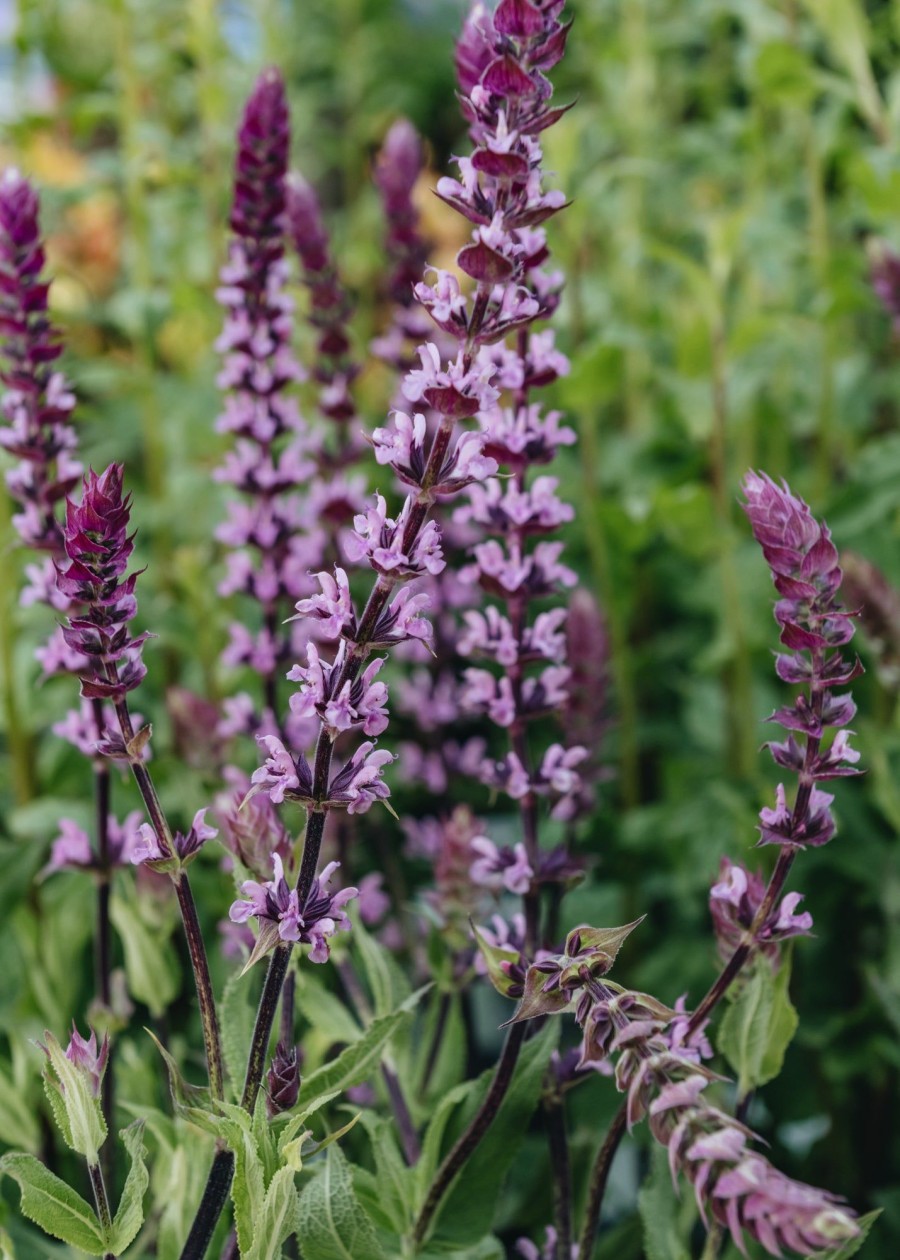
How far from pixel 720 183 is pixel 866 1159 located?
5.73ft

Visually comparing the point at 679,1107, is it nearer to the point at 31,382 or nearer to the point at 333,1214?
the point at 333,1214

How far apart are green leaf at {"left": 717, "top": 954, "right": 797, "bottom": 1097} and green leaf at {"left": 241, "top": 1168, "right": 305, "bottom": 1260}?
0.27m

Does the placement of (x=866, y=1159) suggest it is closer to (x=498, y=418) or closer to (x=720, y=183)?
(x=498, y=418)

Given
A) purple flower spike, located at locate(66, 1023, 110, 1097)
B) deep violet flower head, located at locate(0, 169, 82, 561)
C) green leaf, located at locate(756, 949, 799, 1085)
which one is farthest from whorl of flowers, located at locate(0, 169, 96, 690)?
green leaf, located at locate(756, 949, 799, 1085)

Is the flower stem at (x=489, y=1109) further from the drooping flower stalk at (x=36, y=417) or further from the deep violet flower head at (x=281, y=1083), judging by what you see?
the drooping flower stalk at (x=36, y=417)

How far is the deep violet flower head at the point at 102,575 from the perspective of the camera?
1.87ft

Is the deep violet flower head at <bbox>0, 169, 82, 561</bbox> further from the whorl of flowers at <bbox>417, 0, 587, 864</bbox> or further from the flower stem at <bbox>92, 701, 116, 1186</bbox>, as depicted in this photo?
the whorl of flowers at <bbox>417, 0, 587, 864</bbox>

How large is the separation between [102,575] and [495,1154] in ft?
1.35

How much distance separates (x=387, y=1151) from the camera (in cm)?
71

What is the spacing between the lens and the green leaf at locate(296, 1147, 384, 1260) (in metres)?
0.64

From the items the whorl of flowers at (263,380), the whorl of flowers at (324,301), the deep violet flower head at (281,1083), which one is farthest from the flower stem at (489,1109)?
the whorl of flowers at (324,301)

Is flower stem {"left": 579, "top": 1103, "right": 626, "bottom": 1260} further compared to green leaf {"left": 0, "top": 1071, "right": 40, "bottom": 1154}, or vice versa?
green leaf {"left": 0, "top": 1071, "right": 40, "bottom": 1154}

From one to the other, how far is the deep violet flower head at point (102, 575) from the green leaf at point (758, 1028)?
37cm

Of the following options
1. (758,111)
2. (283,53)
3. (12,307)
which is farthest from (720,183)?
(12,307)
